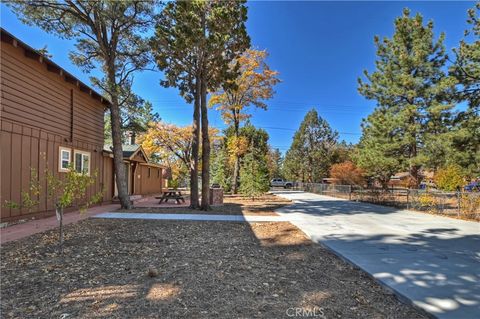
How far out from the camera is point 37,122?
33.2 feet

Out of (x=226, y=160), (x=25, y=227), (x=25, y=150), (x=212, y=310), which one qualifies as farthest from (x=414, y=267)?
(x=226, y=160)

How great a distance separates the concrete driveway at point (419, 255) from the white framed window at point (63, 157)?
830 cm

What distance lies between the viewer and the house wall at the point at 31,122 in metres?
8.69

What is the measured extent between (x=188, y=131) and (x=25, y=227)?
2366 cm

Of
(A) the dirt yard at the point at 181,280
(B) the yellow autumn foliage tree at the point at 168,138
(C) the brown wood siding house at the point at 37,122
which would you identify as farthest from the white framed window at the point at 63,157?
(B) the yellow autumn foliage tree at the point at 168,138

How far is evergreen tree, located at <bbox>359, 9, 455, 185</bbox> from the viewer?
56.6ft

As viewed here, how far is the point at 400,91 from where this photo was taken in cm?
1881

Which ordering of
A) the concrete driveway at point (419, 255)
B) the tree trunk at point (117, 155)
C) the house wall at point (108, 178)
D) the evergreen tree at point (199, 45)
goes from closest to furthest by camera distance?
the concrete driveway at point (419, 255), the evergreen tree at point (199, 45), the tree trunk at point (117, 155), the house wall at point (108, 178)

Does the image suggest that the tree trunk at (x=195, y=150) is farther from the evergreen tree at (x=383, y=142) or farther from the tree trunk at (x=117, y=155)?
the evergreen tree at (x=383, y=142)

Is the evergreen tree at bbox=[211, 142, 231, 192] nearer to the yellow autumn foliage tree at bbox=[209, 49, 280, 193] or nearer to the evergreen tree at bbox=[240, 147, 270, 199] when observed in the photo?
the yellow autumn foliage tree at bbox=[209, 49, 280, 193]

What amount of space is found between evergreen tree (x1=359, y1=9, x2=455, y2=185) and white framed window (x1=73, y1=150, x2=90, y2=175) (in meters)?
16.2

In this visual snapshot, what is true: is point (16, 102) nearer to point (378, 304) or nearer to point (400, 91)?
point (378, 304)

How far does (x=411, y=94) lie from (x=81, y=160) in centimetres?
1737

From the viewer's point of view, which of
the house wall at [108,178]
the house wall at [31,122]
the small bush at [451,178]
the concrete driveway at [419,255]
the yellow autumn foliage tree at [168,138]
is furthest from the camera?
the yellow autumn foliage tree at [168,138]
